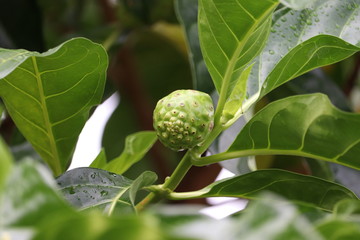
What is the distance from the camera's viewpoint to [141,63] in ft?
6.20

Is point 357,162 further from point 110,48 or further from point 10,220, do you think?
point 110,48

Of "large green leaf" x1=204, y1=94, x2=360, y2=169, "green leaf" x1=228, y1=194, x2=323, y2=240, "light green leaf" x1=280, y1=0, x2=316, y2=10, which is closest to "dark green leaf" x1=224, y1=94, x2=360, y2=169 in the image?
"large green leaf" x1=204, y1=94, x2=360, y2=169

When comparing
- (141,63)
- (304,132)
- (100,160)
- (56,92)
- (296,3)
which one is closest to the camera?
(296,3)

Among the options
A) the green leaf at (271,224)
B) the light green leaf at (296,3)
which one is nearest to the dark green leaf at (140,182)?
the light green leaf at (296,3)

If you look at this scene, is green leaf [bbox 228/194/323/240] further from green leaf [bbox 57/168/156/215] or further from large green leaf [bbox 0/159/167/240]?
green leaf [bbox 57/168/156/215]

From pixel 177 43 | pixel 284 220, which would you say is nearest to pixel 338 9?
pixel 284 220

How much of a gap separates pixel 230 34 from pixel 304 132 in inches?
5.6

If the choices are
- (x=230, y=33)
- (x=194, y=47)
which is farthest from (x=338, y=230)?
(x=194, y=47)

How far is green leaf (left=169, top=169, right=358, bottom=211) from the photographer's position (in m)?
0.73

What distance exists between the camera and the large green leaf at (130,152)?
0.94 m

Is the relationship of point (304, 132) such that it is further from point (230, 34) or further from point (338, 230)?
point (338, 230)

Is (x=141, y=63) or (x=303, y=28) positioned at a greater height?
(x=303, y=28)

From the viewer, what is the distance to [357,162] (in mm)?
720

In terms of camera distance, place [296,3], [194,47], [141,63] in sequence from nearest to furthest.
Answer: [296,3] < [194,47] < [141,63]
